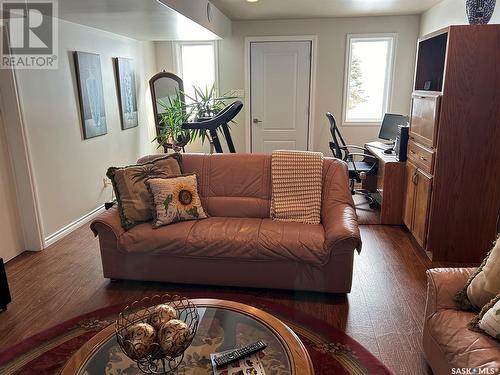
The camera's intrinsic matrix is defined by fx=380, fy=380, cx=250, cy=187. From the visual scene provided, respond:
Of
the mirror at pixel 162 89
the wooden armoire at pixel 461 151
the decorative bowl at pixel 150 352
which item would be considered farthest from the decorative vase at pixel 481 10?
the mirror at pixel 162 89

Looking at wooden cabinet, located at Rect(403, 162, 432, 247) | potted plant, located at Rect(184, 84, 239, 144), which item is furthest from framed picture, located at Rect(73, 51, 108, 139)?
wooden cabinet, located at Rect(403, 162, 432, 247)

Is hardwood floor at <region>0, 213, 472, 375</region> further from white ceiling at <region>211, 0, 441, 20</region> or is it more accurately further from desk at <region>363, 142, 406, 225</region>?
white ceiling at <region>211, 0, 441, 20</region>

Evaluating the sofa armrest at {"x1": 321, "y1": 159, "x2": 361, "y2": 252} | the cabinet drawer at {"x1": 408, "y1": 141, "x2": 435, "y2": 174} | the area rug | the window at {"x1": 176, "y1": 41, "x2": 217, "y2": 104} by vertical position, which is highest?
the window at {"x1": 176, "y1": 41, "x2": 217, "y2": 104}

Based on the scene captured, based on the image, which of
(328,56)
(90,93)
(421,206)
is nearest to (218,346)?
(421,206)

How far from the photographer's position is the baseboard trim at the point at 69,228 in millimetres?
3417

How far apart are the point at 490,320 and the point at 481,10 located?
89.1 inches

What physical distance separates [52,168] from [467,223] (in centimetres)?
354

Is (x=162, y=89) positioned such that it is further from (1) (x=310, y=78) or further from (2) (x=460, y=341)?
(2) (x=460, y=341)

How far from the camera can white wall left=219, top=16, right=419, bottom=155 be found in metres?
5.25

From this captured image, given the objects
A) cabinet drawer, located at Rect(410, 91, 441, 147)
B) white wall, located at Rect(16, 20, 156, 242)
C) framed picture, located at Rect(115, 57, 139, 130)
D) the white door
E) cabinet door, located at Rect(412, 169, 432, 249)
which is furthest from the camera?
the white door

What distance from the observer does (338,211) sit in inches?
105

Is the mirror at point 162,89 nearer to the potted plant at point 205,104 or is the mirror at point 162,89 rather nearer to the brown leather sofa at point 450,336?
the potted plant at point 205,104

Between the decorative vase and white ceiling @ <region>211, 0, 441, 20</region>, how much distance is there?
170cm

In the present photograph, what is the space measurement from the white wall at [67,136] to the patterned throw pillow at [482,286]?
3.23m
